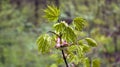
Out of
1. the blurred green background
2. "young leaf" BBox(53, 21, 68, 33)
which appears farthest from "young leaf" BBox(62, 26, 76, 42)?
the blurred green background

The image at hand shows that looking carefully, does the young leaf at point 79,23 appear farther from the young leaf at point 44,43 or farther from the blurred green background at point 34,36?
the blurred green background at point 34,36

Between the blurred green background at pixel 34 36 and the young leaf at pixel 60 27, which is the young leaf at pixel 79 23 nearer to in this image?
the young leaf at pixel 60 27

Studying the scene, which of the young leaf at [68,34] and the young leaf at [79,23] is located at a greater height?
the young leaf at [79,23]

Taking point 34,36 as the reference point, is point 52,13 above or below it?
above

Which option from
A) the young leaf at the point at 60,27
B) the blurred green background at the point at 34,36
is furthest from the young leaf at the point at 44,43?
the blurred green background at the point at 34,36

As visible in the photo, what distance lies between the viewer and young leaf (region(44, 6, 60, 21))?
1518 millimetres

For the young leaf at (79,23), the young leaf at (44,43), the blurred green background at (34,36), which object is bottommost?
the blurred green background at (34,36)

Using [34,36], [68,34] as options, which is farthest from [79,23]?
[34,36]

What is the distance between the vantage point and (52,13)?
60.0 inches

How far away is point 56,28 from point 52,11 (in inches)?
3.5

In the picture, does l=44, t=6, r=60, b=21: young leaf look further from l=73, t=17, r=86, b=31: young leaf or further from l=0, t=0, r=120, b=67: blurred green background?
l=0, t=0, r=120, b=67: blurred green background

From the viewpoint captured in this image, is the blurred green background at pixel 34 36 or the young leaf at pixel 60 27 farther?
the blurred green background at pixel 34 36

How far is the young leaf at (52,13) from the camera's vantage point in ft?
4.98

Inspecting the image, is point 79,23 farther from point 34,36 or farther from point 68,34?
point 34,36
